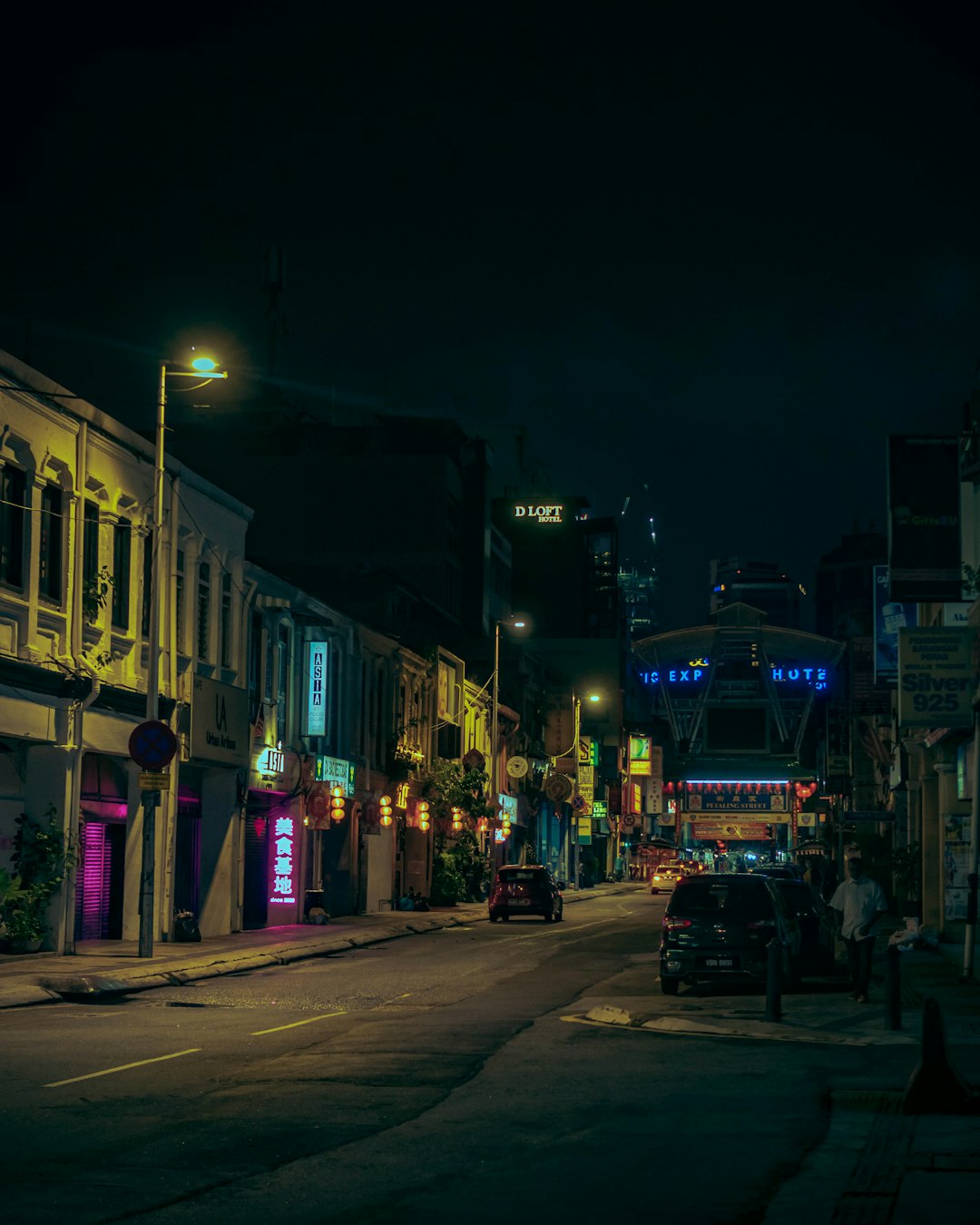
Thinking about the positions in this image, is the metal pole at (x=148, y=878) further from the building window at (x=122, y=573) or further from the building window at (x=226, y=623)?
the building window at (x=226, y=623)

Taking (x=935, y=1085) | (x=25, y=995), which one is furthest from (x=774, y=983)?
(x=25, y=995)

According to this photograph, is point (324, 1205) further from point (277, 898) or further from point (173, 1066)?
point (277, 898)

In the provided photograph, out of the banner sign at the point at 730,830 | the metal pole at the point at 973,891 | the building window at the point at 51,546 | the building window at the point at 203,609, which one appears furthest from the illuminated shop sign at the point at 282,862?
the banner sign at the point at 730,830

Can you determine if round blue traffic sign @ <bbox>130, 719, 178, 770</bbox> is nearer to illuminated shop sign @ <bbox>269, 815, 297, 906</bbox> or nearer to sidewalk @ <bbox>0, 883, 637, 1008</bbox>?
sidewalk @ <bbox>0, 883, 637, 1008</bbox>

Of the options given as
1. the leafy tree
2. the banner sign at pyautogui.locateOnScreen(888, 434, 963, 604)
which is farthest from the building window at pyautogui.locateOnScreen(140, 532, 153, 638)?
the leafy tree

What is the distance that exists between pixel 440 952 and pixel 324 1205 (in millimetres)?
25281

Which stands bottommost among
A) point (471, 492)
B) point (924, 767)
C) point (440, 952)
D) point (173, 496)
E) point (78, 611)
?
point (440, 952)

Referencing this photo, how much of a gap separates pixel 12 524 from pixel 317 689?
1708cm

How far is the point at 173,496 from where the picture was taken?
115 feet

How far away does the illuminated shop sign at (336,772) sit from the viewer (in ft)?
150

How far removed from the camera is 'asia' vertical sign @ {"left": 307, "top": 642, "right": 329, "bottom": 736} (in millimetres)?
44781

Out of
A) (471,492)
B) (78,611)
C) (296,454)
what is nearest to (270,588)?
(78,611)

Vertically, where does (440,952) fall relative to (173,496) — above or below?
below

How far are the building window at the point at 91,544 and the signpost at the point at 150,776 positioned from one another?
4.37 meters
